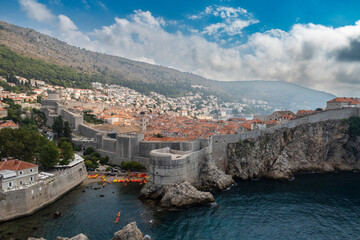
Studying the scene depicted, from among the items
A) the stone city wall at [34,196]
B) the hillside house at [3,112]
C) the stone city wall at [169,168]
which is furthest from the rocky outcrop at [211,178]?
the hillside house at [3,112]

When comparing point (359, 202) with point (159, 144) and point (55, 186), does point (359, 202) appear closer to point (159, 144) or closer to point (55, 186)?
point (159, 144)

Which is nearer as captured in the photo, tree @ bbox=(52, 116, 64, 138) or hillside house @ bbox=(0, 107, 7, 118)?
hillside house @ bbox=(0, 107, 7, 118)

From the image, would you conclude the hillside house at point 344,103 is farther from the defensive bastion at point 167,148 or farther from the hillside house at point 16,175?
the hillside house at point 16,175

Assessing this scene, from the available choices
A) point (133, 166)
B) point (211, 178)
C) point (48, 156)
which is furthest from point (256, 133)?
point (48, 156)

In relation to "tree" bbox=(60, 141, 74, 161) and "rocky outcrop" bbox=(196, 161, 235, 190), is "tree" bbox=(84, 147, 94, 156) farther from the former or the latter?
"rocky outcrop" bbox=(196, 161, 235, 190)

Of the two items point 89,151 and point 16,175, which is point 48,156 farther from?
point 89,151

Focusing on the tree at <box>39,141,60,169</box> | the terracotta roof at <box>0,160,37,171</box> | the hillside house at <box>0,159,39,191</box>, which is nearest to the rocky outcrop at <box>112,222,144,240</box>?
the hillside house at <box>0,159,39,191</box>
